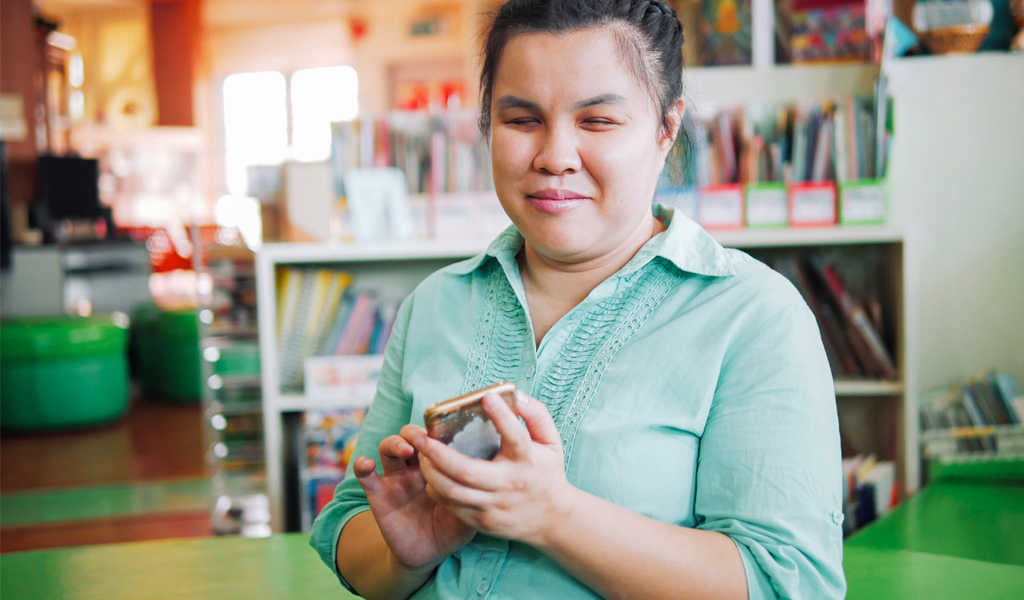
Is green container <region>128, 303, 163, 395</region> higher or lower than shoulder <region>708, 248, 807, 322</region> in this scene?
lower

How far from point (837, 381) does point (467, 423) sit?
1.77 m

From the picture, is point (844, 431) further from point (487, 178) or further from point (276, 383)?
point (276, 383)

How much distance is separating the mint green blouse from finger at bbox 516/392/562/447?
14cm

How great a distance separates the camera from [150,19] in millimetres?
8078

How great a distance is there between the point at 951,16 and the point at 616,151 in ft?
6.05

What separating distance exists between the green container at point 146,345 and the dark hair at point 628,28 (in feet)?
15.4

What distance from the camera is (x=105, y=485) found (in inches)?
134

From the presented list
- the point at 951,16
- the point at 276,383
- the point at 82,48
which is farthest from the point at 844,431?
the point at 82,48

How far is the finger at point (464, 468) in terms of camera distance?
640mm

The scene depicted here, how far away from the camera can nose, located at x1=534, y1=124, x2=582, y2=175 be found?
834 mm

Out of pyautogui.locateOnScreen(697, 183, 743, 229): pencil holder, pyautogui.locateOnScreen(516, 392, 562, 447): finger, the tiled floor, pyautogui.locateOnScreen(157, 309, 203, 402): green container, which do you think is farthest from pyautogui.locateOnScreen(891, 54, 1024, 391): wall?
pyautogui.locateOnScreen(157, 309, 203, 402): green container

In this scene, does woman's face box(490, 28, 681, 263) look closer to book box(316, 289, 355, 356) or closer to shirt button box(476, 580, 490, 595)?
shirt button box(476, 580, 490, 595)

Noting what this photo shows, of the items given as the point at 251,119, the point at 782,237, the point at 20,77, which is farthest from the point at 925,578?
the point at 251,119

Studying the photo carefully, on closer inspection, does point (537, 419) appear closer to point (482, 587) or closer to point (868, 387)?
point (482, 587)
